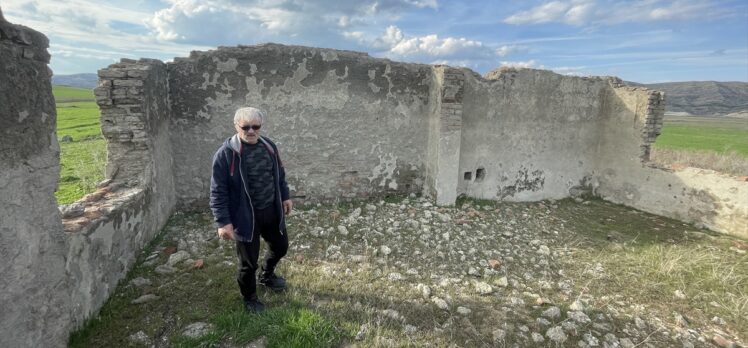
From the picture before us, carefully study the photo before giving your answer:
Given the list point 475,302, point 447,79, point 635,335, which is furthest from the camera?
point 447,79

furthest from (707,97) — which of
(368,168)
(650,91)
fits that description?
(368,168)

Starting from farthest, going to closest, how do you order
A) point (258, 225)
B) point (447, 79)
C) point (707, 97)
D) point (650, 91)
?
point (707, 97), point (650, 91), point (447, 79), point (258, 225)

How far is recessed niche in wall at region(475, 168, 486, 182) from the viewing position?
25.7ft

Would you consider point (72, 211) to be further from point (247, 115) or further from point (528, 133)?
point (528, 133)

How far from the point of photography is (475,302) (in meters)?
4.06

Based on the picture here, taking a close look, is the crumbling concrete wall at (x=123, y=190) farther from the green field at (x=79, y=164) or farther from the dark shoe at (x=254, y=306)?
the dark shoe at (x=254, y=306)

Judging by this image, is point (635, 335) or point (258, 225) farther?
point (635, 335)

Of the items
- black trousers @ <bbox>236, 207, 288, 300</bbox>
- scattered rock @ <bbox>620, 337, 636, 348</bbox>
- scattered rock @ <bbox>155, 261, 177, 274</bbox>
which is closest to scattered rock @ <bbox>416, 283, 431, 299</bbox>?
black trousers @ <bbox>236, 207, 288, 300</bbox>

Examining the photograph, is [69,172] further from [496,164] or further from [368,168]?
[496,164]

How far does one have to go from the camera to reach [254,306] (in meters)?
3.50

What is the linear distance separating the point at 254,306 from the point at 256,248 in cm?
56

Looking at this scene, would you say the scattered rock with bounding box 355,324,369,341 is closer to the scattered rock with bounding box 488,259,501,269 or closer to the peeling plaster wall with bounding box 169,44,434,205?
the scattered rock with bounding box 488,259,501,269

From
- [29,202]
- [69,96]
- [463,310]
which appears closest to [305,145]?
[463,310]

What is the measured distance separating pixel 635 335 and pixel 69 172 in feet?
39.7
